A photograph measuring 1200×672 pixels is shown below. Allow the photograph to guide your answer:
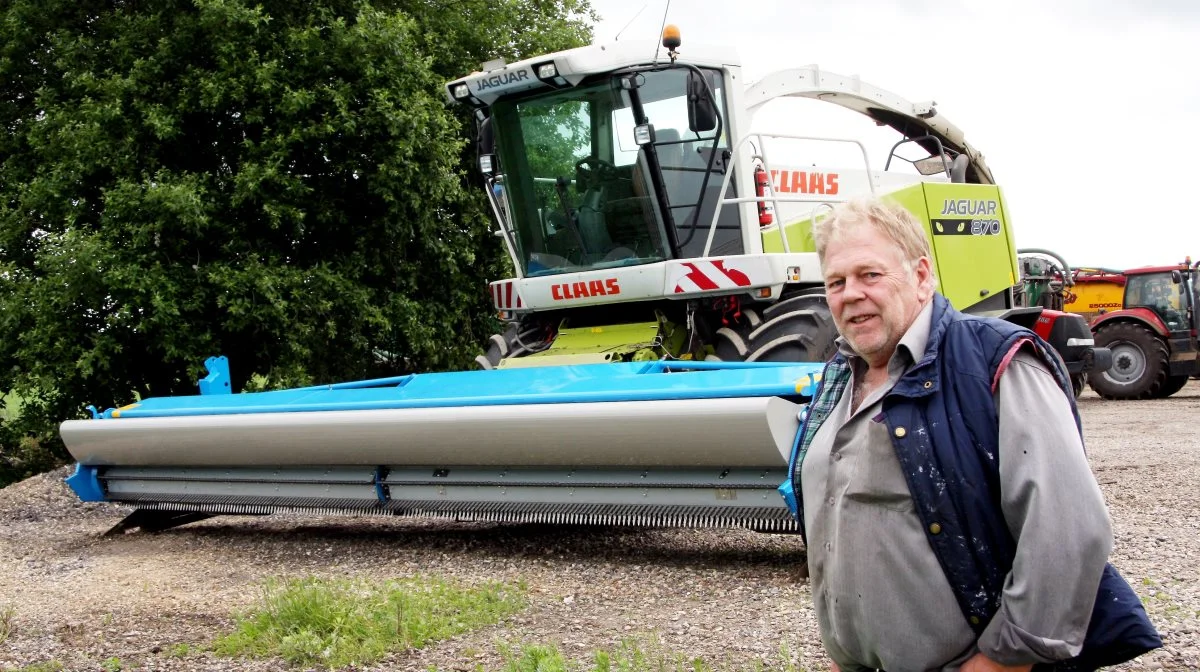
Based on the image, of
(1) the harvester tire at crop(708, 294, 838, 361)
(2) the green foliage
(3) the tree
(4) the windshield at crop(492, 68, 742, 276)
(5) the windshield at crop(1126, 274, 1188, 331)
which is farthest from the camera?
(5) the windshield at crop(1126, 274, 1188, 331)

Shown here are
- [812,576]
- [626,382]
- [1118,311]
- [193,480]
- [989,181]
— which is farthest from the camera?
[1118,311]

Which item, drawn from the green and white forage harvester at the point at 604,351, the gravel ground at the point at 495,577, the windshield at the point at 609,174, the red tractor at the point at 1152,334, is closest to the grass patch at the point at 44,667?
the gravel ground at the point at 495,577

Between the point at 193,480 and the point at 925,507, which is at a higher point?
the point at 925,507

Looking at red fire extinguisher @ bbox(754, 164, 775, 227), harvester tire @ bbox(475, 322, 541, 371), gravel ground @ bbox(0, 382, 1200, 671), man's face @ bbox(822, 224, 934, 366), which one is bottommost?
gravel ground @ bbox(0, 382, 1200, 671)

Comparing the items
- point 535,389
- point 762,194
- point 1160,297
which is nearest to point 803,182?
point 762,194

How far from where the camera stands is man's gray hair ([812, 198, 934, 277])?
1.99 meters

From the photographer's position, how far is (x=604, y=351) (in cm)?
727

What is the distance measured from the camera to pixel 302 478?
6129mm

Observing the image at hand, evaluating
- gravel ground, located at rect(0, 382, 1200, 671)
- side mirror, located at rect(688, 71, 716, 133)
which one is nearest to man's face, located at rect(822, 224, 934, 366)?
gravel ground, located at rect(0, 382, 1200, 671)

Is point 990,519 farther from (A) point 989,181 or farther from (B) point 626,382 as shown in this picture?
(A) point 989,181

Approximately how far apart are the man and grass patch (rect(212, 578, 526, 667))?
235 cm

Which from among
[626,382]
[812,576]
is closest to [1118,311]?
[626,382]

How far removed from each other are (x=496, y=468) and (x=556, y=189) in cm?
252

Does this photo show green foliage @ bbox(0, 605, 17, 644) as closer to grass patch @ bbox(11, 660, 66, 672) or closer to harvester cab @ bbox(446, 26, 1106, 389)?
grass patch @ bbox(11, 660, 66, 672)
